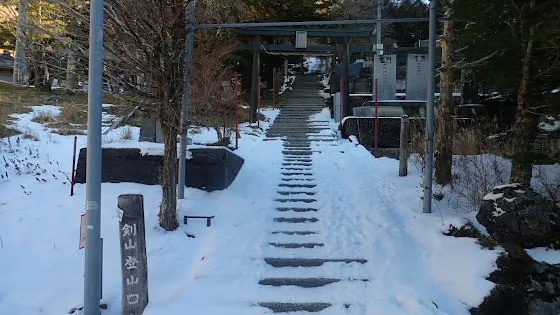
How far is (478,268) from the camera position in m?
5.26

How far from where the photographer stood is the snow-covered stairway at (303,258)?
5168 mm

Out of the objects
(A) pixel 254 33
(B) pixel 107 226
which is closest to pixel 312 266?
(B) pixel 107 226

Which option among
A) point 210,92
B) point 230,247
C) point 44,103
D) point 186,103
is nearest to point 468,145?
point 230,247

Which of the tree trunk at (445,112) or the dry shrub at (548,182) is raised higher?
the tree trunk at (445,112)

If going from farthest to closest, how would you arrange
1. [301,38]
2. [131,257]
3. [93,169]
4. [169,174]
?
[301,38] → [169,174] → [131,257] → [93,169]

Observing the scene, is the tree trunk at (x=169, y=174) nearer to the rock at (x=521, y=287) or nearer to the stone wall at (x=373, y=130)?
the rock at (x=521, y=287)

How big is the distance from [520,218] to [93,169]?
5.01 m

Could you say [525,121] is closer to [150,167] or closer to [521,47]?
[521,47]

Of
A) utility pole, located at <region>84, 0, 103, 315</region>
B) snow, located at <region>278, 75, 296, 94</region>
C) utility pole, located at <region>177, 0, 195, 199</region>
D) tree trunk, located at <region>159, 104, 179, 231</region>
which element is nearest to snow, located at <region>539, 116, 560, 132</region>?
utility pole, located at <region>177, 0, 195, 199</region>

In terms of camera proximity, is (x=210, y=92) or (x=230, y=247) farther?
(x=210, y=92)

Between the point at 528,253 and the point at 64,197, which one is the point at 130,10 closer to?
the point at 64,197

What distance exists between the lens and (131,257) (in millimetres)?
4723

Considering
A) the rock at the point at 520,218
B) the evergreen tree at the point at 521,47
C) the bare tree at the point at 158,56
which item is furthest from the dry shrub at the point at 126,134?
the rock at the point at 520,218

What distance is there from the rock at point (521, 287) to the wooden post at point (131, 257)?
11.4 ft
